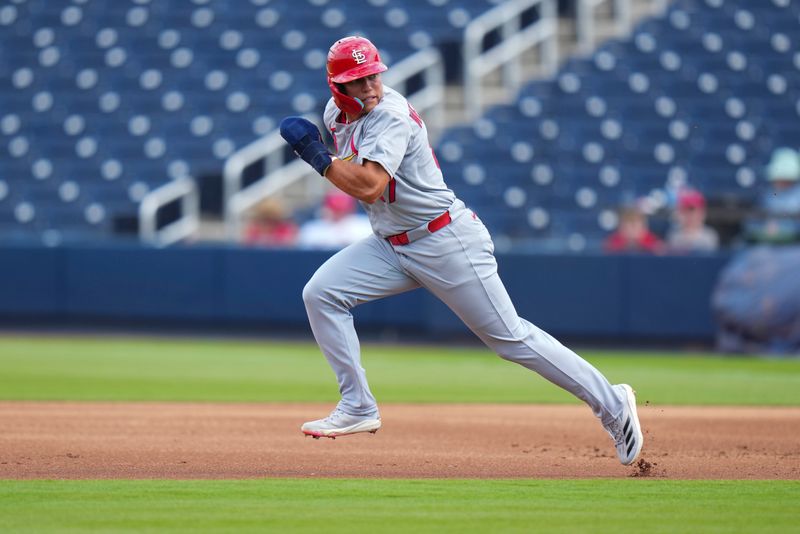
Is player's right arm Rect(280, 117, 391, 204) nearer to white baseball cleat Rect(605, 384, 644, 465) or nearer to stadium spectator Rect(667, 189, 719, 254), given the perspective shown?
white baseball cleat Rect(605, 384, 644, 465)

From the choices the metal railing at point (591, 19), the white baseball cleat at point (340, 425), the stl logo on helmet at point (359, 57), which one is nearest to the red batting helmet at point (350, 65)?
the stl logo on helmet at point (359, 57)

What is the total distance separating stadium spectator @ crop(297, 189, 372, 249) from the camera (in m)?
13.9

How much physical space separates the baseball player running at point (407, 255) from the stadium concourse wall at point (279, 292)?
7.96m

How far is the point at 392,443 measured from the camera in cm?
642

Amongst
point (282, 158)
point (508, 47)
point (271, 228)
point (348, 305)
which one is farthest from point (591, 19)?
point (348, 305)

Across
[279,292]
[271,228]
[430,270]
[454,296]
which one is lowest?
[279,292]

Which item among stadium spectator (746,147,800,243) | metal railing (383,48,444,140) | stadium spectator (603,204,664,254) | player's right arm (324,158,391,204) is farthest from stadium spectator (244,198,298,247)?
player's right arm (324,158,391,204)

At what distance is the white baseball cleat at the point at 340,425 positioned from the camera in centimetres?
567

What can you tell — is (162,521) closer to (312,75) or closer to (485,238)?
(485,238)

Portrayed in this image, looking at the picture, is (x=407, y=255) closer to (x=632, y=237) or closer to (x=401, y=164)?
(x=401, y=164)

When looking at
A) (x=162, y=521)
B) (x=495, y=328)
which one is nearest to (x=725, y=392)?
(x=495, y=328)

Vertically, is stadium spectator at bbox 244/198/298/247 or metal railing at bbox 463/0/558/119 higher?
metal railing at bbox 463/0/558/119

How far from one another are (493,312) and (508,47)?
501 inches

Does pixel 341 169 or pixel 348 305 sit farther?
pixel 348 305
